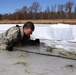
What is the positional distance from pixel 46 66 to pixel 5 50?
134cm

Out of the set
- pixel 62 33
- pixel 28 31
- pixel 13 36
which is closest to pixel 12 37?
pixel 13 36

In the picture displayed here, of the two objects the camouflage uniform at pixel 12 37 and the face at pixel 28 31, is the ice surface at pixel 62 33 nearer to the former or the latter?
the camouflage uniform at pixel 12 37

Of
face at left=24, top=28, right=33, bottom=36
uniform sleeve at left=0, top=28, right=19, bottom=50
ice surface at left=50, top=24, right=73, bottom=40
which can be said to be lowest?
ice surface at left=50, top=24, right=73, bottom=40

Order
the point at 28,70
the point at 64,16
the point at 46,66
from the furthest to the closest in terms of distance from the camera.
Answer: the point at 64,16
the point at 46,66
the point at 28,70

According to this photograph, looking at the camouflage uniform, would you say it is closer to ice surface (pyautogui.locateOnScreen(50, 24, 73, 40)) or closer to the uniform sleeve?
the uniform sleeve

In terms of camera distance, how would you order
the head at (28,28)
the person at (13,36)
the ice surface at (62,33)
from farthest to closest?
the ice surface at (62,33)
the person at (13,36)
the head at (28,28)

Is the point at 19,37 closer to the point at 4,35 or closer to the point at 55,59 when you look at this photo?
the point at 4,35

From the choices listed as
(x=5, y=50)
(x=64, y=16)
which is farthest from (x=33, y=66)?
(x=64, y=16)

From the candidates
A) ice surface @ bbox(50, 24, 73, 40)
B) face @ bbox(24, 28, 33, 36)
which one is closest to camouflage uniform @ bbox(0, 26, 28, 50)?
face @ bbox(24, 28, 33, 36)

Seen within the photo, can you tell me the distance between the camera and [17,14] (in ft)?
122

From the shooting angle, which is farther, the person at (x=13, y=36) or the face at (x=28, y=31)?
the person at (x=13, y=36)

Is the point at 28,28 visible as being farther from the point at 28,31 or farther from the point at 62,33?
the point at 62,33

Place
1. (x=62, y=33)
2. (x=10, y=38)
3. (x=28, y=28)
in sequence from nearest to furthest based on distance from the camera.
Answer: (x=28, y=28)
(x=10, y=38)
(x=62, y=33)

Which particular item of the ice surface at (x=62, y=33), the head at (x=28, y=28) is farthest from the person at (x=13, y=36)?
the ice surface at (x=62, y=33)
